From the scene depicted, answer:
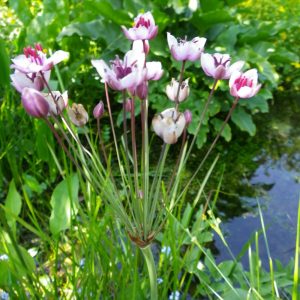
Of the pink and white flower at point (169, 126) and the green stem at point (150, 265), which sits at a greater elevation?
the pink and white flower at point (169, 126)

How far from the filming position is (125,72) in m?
0.67

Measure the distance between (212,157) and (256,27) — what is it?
0.91 m

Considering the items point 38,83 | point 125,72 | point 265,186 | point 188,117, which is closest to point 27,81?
point 38,83

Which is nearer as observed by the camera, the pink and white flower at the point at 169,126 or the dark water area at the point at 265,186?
the pink and white flower at the point at 169,126

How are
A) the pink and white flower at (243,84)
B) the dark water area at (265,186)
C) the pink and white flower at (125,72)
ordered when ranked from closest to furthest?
the pink and white flower at (125,72), the pink and white flower at (243,84), the dark water area at (265,186)

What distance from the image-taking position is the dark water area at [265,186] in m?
1.66

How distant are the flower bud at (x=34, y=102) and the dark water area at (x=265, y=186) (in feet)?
3.29

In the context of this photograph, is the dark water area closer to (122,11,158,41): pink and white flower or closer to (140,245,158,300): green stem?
(140,245,158,300): green stem

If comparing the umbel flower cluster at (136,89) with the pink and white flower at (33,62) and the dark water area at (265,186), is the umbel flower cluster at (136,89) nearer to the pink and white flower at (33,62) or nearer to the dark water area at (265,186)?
the pink and white flower at (33,62)

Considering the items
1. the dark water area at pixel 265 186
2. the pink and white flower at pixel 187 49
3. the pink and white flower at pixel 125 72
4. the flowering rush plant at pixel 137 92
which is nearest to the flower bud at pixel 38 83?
the flowering rush plant at pixel 137 92

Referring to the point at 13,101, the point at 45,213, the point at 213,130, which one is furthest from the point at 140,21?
the point at 213,130

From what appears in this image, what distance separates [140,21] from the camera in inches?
31.5

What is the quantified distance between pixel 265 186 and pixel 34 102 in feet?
4.78

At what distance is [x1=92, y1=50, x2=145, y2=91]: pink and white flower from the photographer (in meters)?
0.65
